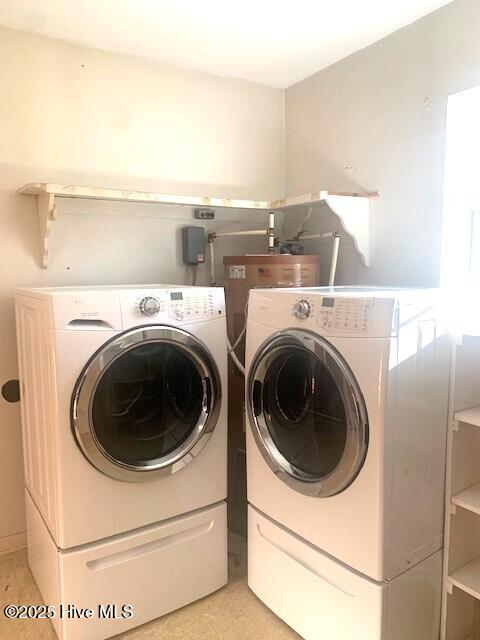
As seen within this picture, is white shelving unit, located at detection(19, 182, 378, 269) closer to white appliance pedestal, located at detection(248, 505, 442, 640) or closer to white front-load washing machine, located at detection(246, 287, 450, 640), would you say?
white front-load washing machine, located at detection(246, 287, 450, 640)

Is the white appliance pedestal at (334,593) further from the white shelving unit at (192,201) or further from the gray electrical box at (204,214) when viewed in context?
the gray electrical box at (204,214)

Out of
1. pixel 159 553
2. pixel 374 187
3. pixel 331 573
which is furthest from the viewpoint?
pixel 374 187

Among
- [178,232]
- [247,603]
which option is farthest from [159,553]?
[178,232]

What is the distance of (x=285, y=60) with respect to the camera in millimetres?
2309

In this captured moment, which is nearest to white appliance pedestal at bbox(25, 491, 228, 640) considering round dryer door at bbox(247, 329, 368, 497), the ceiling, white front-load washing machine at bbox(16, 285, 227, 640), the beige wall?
white front-load washing machine at bbox(16, 285, 227, 640)

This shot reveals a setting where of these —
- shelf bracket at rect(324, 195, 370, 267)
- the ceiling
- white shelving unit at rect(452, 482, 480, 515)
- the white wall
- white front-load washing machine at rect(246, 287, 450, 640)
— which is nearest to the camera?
white front-load washing machine at rect(246, 287, 450, 640)

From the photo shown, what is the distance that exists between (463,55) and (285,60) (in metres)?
0.84

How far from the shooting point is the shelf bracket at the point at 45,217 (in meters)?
1.91

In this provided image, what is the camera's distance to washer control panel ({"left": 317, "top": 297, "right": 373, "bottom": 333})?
134 centimetres

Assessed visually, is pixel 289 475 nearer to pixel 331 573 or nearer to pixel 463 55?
pixel 331 573

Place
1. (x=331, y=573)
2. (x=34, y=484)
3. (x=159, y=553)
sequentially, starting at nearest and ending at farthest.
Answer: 1. (x=331, y=573)
2. (x=159, y=553)
3. (x=34, y=484)

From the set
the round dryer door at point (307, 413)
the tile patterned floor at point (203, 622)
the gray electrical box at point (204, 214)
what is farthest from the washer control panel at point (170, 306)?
the tile patterned floor at point (203, 622)

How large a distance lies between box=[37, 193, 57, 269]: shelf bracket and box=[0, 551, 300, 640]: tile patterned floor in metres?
1.30

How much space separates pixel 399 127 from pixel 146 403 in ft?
4.96
